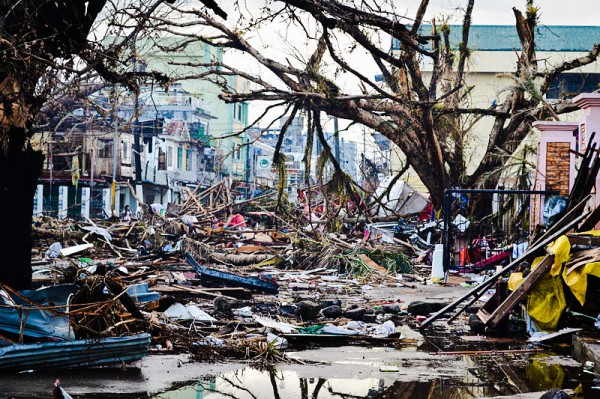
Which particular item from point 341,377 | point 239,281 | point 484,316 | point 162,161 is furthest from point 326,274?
point 162,161

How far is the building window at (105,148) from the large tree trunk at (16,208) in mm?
53246

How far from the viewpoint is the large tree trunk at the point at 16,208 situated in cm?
949

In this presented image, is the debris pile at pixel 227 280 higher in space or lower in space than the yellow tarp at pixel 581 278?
lower

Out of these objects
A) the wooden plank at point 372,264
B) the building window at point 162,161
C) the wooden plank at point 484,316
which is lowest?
the wooden plank at point 372,264

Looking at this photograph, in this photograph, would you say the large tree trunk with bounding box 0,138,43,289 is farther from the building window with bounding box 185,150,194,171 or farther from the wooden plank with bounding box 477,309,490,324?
the building window with bounding box 185,150,194,171

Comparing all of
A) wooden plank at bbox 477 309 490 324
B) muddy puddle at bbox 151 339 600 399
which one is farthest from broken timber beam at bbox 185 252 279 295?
muddy puddle at bbox 151 339 600 399

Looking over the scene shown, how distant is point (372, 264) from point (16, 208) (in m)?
12.1

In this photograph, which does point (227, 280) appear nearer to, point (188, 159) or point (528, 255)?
point (528, 255)

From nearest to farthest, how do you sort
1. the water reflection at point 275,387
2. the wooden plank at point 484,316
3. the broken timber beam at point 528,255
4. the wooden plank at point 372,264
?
the water reflection at point 275,387 → the broken timber beam at point 528,255 → the wooden plank at point 484,316 → the wooden plank at point 372,264

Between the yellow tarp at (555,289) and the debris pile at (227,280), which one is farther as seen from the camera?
the yellow tarp at (555,289)

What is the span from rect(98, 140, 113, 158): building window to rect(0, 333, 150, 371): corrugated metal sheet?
55.6 meters

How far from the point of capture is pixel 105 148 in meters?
62.3

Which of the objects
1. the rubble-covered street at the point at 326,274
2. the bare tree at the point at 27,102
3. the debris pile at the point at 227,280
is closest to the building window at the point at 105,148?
the debris pile at the point at 227,280

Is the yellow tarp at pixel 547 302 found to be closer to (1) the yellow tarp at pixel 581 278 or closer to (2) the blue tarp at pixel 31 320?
(1) the yellow tarp at pixel 581 278
